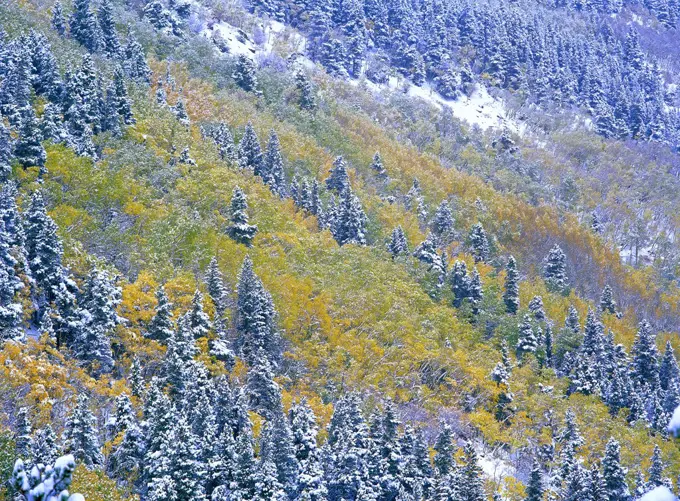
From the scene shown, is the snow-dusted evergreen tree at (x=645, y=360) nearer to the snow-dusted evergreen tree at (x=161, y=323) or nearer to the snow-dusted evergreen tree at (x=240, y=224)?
the snow-dusted evergreen tree at (x=240, y=224)

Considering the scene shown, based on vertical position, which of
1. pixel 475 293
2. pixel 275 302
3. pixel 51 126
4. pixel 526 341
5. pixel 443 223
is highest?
pixel 51 126

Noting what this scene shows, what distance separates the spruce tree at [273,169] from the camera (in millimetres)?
100113

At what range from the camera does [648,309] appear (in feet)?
408

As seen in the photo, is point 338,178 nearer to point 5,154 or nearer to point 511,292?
point 511,292

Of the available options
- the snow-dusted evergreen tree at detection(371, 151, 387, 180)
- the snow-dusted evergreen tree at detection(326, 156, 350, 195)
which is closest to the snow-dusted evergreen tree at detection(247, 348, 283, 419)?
the snow-dusted evergreen tree at detection(326, 156, 350, 195)

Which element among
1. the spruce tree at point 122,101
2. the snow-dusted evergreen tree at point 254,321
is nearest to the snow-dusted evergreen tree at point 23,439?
the snow-dusted evergreen tree at point 254,321

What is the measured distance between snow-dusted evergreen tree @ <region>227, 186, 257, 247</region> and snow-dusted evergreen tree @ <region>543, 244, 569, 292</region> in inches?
2090

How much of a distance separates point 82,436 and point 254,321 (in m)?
26.0

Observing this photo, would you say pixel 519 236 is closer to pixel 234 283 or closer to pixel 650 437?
pixel 650 437

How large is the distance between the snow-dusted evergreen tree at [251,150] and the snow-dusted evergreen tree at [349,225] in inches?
537

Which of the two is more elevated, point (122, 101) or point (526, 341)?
point (122, 101)

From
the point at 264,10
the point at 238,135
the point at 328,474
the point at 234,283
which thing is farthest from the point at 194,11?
the point at 328,474

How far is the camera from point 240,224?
260 feet

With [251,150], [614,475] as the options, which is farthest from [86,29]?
[614,475]
